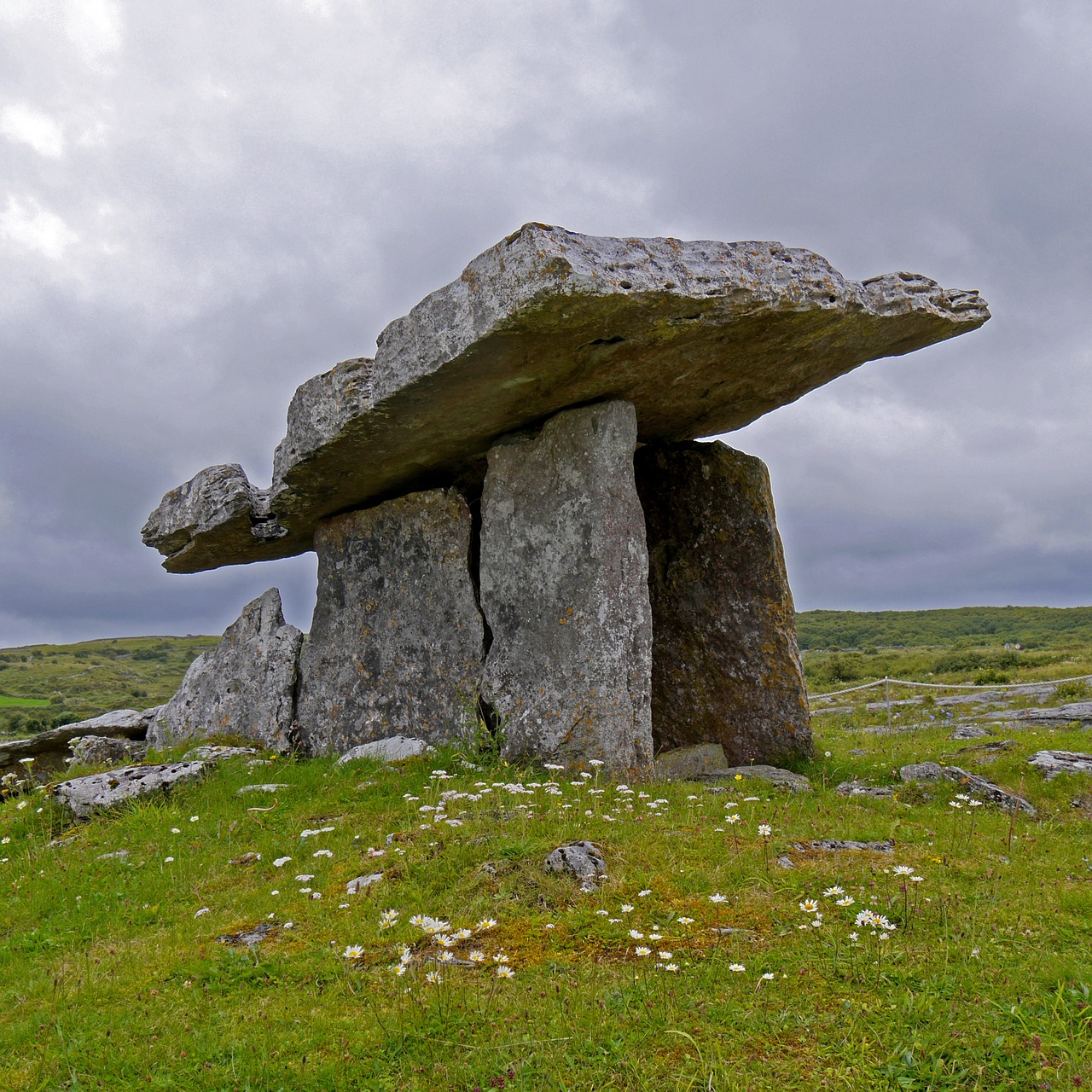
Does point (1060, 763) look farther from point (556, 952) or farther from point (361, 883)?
point (361, 883)

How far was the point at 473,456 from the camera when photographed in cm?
1063

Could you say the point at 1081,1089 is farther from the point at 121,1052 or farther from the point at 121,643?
the point at 121,643

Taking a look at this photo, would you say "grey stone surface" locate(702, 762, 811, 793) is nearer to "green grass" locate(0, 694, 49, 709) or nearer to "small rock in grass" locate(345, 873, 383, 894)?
"small rock in grass" locate(345, 873, 383, 894)

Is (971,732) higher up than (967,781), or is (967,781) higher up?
(967,781)

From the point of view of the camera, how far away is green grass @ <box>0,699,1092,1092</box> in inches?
133

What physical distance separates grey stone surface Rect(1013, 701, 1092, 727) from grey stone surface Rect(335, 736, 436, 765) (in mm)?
9569

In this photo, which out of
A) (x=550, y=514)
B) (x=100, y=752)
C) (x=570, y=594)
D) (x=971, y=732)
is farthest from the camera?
(x=971, y=732)

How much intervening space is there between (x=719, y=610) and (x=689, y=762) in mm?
2306

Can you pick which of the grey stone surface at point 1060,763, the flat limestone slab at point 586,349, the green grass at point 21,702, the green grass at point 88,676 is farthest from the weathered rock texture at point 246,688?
the green grass at point 21,702

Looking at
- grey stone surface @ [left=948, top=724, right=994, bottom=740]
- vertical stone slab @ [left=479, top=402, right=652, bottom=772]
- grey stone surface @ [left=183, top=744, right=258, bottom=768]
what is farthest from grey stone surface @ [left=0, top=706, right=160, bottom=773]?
grey stone surface @ [left=948, top=724, right=994, bottom=740]

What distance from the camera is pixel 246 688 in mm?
11969

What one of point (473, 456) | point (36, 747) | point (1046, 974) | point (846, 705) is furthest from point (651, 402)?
point (846, 705)

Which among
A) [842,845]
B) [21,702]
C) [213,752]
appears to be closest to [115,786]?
[213,752]

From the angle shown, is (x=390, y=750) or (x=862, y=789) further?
(x=390, y=750)
